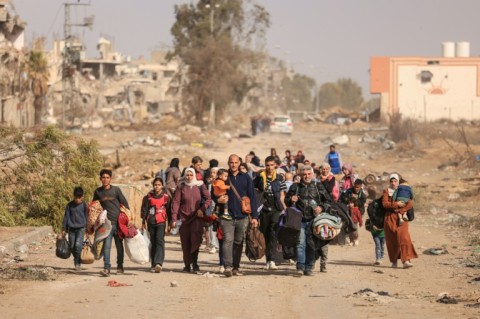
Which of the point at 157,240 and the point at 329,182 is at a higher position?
the point at 329,182

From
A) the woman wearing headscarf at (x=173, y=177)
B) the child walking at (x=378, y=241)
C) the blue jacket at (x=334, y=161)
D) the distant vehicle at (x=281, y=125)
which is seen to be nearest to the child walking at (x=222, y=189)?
the child walking at (x=378, y=241)

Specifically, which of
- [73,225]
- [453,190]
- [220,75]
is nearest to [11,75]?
[220,75]

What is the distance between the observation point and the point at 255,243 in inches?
579

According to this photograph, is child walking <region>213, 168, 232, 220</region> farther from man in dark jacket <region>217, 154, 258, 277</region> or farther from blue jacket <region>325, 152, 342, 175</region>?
blue jacket <region>325, 152, 342, 175</region>

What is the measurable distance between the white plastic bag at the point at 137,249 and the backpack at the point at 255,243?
1.46m

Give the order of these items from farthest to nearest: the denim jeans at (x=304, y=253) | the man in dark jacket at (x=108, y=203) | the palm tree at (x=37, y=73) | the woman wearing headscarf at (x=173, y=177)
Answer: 1. the palm tree at (x=37, y=73)
2. the woman wearing headscarf at (x=173, y=177)
3. the denim jeans at (x=304, y=253)
4. the man in dark jacket at (x=108, y=203)

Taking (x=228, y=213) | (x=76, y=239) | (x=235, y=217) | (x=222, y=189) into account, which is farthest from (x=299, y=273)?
(x=76, y=239)

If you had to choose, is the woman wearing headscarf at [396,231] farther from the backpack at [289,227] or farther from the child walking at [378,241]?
the backpack at [289,227]

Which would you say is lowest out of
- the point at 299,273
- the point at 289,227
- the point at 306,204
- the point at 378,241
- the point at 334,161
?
the point at 299,273

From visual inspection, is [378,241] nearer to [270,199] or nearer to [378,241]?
[378,241]

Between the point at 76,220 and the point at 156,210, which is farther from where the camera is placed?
the point at 156,210

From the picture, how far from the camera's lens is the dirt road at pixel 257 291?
10.9 m

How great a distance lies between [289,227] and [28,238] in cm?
564

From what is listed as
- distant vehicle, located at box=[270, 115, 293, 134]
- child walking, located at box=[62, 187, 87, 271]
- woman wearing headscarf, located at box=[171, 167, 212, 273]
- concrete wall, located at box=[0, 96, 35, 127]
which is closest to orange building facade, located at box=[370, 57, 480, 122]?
distant vehicle, located at box=[270, 115, 293, 134]
